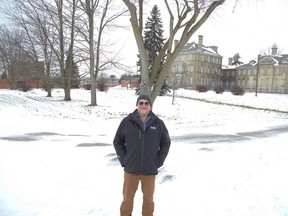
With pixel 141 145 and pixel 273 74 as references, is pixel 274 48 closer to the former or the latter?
pixel 273 74

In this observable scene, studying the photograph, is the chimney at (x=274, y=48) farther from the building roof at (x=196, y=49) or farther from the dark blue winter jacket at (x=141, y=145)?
the dark blue winter jacket at (x=141, y=145)

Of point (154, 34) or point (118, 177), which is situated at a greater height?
point (154, 34)

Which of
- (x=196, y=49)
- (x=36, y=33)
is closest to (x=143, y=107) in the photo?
(x=36, y=33)

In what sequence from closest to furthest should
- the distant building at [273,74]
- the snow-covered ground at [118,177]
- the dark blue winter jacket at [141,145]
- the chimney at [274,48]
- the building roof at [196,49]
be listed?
the dark blue winter jacket at [141,145], the snow-covered ground at [118,177], the distant building at [273,74], the building roof at [196,49], the chimney at [274,48]

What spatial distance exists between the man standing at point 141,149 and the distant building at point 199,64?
74.4 meters

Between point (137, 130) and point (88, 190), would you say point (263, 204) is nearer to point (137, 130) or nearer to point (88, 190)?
point (137, 130)

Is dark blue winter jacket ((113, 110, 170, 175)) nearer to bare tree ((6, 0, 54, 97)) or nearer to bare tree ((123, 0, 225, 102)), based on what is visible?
bare tree ((123, 0, 225, 102))

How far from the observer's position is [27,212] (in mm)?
4258

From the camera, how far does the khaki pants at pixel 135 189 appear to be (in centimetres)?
388

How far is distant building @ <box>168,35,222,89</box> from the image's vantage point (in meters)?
80.1

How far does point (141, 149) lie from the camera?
378 cm

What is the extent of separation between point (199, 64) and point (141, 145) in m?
79.4

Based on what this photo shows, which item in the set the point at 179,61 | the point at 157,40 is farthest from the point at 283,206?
the point at 179,61

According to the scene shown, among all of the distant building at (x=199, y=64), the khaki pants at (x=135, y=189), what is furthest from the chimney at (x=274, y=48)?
the khaki pants at (x=135, y=189)
